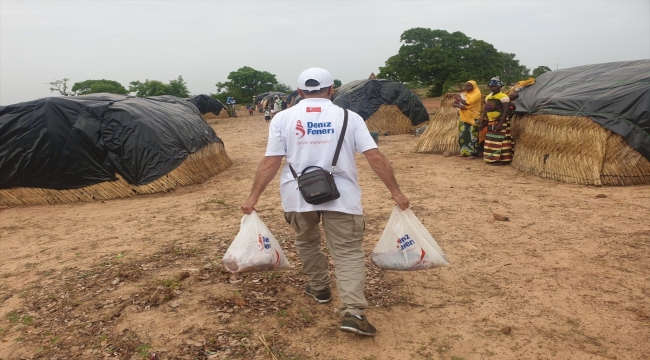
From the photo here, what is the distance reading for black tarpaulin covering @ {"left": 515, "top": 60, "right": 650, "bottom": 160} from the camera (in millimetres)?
6008

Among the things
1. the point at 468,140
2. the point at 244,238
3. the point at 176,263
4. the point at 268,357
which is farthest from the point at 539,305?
the point at 468,140

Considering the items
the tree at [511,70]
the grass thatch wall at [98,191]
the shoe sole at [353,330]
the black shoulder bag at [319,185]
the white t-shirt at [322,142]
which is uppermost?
the tree at [511,70]

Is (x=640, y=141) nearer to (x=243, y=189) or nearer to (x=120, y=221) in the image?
(x=243, y=189)

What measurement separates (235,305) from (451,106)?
7680 mm

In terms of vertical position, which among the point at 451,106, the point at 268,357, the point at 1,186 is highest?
the point at 451,106

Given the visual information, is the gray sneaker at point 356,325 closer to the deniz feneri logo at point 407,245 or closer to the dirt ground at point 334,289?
the dirt ground at point 334,289

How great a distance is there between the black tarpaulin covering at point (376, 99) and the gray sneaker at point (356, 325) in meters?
11.7

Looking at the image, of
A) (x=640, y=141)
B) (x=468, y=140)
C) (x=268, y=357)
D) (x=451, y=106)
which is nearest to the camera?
(x=268, y=357)

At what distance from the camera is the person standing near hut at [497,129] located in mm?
8055

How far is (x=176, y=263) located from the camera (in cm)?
409

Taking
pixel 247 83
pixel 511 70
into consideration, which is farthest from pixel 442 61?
pixel 247 83

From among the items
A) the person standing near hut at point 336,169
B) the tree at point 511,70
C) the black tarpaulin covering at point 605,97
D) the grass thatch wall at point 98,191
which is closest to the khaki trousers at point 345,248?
the person standing near hut at point 336,169

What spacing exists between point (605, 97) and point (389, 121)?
8248mm

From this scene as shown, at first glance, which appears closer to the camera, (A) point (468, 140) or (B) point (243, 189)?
(B) point (243, 189)
